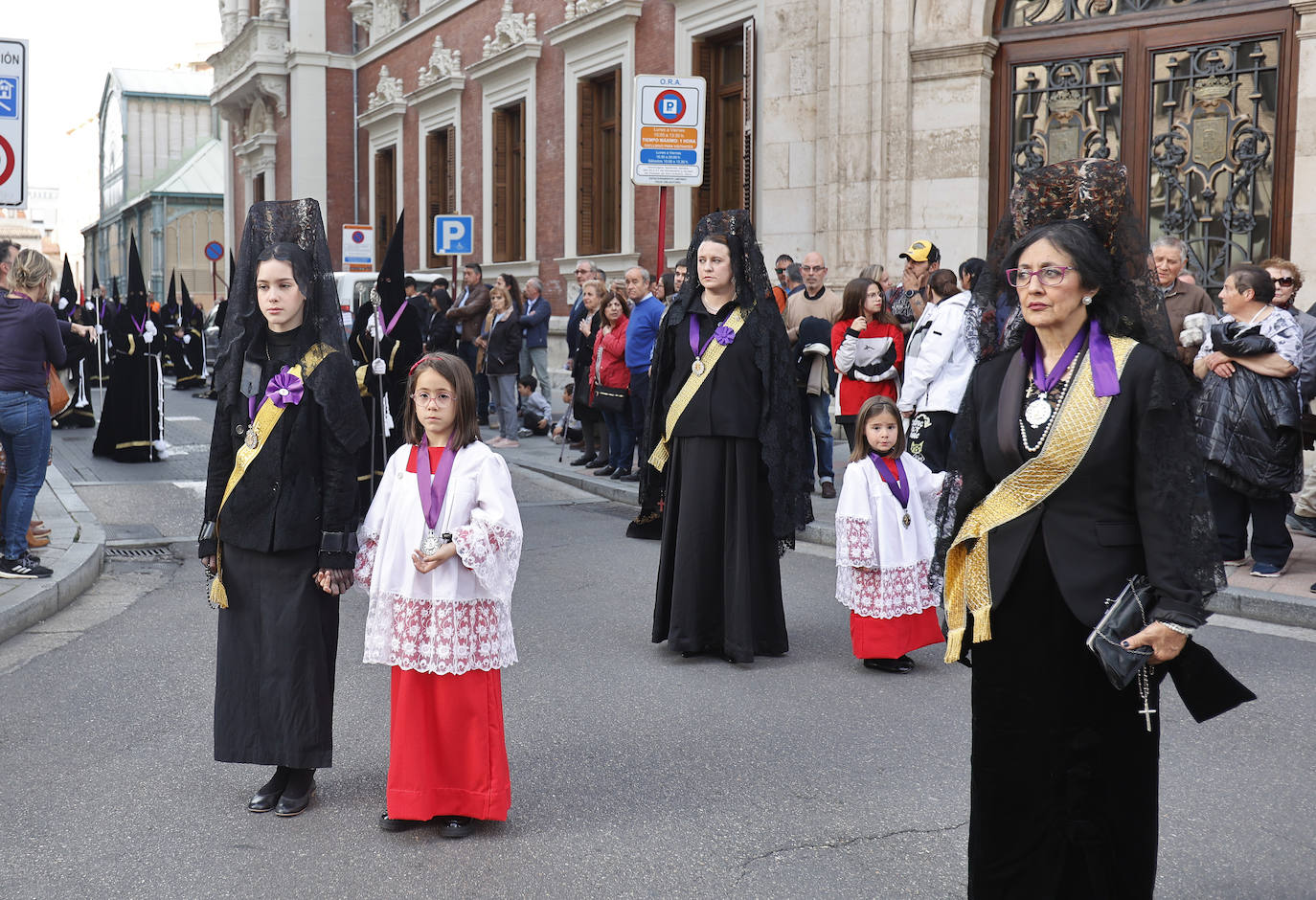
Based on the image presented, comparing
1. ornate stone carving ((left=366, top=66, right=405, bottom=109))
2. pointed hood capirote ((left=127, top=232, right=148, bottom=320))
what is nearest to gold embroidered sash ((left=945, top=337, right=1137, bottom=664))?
pointed hood capirote ((left=127, top=232, right=148, bottom=320))

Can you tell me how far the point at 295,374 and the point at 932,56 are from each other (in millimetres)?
11432

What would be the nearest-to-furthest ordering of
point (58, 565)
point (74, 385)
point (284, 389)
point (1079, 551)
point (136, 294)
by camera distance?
1. point (1079, 551)
2. point (284, 389)
3. point (58, 565)
4. point (136, 294)
5. point (74, 385)

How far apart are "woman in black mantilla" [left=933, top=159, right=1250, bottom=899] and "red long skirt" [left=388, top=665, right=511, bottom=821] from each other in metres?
1.66

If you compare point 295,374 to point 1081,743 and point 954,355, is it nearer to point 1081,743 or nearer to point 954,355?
point 1081,743

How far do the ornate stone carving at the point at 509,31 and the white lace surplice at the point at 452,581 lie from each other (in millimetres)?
19976

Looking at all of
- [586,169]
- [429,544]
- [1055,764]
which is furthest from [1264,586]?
[586,169]

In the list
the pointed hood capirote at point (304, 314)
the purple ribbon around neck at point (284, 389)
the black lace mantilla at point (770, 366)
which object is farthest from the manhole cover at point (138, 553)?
the purple ribbon around neck at point (284, 389)

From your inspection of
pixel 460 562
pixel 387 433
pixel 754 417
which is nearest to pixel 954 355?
pixel 754 417

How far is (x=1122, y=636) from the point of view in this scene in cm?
→ 314

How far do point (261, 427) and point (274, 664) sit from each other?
0.78m

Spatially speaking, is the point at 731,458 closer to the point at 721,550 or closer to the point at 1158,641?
the point at 721,550

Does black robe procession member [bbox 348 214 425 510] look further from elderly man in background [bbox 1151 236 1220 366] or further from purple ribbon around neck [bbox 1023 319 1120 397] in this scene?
purple ribbon around neck [bbox 1023 319 1120 397]

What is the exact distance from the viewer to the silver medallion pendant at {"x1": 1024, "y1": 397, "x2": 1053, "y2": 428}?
10.8ft

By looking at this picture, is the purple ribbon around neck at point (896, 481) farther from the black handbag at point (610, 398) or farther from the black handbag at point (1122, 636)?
the black handbag at point (610, 398)
